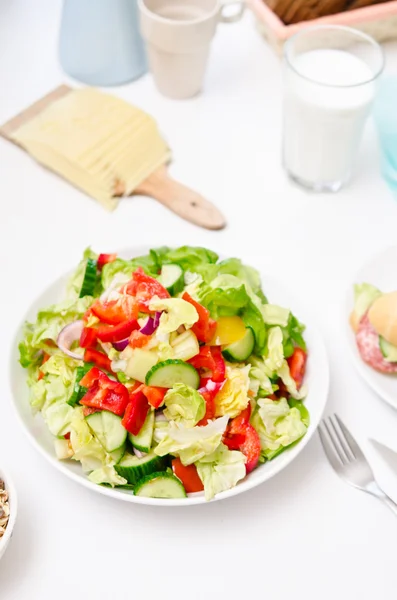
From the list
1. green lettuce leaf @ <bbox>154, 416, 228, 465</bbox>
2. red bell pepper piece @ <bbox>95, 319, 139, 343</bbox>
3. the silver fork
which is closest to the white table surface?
the silver fork

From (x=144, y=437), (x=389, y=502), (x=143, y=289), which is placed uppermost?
(x=143, y=289)

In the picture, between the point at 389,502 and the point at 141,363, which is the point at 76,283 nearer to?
the point at 141,363

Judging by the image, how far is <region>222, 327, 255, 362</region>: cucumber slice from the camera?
1.14m

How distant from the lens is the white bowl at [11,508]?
97 centimetres

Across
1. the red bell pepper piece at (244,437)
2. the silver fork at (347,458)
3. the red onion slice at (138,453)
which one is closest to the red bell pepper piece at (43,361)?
the red onion slice at (138,453)

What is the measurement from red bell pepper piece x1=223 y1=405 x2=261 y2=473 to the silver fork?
0.15 metres

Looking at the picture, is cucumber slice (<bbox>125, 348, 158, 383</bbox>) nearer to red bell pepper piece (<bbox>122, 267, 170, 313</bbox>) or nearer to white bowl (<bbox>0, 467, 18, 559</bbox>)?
red bell pepper piece (<bbox>122, 267, 170, 313</bbox>)

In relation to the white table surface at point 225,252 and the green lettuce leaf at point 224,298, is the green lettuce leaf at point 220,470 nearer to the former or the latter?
the white table surface at point 225,252

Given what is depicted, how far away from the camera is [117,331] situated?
111 cm

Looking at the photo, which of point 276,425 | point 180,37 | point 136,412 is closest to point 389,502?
point 276,425

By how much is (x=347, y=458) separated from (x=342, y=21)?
113 centimetres

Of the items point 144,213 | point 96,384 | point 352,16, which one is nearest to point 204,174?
point 144,213

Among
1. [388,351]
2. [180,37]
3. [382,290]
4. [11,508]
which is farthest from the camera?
[180,37]

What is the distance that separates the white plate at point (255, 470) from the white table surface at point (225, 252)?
0.07 m
